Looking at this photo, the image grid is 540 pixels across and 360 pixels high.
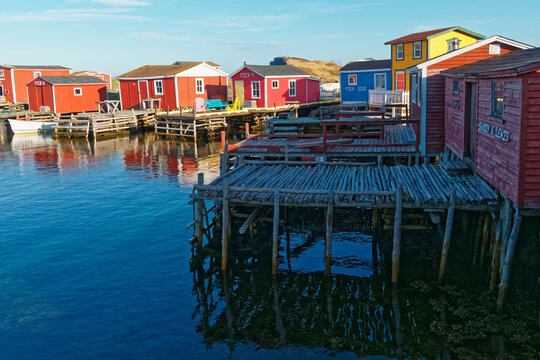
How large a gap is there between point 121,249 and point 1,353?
7154 mm

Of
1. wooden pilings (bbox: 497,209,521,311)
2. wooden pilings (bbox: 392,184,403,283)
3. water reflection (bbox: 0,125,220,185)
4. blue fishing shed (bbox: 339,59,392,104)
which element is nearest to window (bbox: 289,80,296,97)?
blue fishing shed (bbox: 339,59,392,104)

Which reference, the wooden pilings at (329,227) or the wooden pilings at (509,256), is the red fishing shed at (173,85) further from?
the wooden pilings at (509,256)

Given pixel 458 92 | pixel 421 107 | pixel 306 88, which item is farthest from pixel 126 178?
pixel 306 88

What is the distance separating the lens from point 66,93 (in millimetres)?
57125

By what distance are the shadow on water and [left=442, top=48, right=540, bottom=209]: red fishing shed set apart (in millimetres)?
2940

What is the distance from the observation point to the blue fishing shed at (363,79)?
48.0 m

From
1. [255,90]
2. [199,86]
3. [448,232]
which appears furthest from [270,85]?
[448,232]

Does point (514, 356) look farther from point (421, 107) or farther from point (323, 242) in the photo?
point (421, 107)

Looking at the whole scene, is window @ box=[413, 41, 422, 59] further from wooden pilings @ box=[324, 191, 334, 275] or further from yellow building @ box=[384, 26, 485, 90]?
wooden pilings @ box=[324, 191, 334, 275]

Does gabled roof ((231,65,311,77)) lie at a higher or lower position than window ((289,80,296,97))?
higher

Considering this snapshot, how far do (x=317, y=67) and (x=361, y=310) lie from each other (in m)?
94.1

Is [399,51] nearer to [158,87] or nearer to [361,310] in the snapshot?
[158,87]

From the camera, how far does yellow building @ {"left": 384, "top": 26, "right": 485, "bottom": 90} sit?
41.4 metres

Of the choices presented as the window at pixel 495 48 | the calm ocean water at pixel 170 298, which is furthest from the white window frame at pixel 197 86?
the window at pixel 495 48
